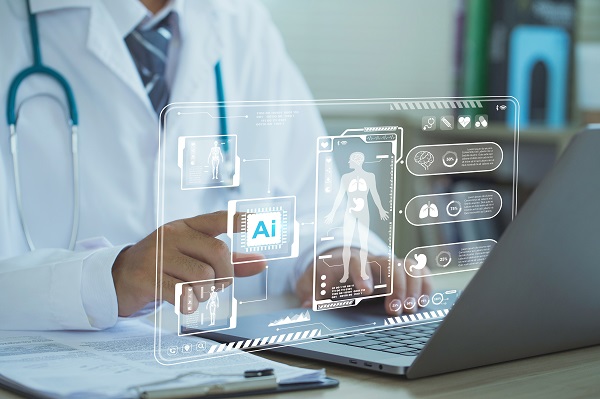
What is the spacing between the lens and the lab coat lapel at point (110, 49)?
139cm

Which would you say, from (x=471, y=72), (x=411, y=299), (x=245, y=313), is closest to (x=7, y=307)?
(x=245, y=313)

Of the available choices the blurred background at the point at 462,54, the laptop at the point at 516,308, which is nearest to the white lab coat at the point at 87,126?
the laptop at the point at 516,308

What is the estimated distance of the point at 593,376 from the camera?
847 millimetres

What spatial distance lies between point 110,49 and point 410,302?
0.71 m

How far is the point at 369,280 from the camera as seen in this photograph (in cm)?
89

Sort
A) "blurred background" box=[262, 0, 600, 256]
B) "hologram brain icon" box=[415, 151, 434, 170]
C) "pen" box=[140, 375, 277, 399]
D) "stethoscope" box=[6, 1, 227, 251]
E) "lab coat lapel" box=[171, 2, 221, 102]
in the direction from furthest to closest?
"blurred background" box=[262, 0, 600, 256] → "lab coat lapel" box=[171, 2, 221, 102] → "stethoscope" box=[6, 1, 227, 251] → "hologram brain icon" box=[415, 151, 434, 170] → "pen" box=[140, 375, 277, 399]

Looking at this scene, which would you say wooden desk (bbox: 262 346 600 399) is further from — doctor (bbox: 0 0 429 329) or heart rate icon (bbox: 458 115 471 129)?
doctor (bbox: 0 0 429 329)

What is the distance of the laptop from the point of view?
A: 0.79 metres

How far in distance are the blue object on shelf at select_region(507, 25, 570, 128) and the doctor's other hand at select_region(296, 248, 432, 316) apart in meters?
1.99

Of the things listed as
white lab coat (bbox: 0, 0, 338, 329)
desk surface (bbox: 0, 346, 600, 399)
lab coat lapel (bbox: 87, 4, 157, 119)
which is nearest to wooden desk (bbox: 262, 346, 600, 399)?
desk surface (bbox: 0, 346, 600, 399)

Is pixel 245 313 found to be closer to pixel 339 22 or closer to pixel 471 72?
pixel 339 22

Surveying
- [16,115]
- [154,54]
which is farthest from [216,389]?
[154,54]

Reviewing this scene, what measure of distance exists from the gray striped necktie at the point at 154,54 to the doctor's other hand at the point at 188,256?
69 centimetres

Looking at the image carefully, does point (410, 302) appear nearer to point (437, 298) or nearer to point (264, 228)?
point (437, 298)
